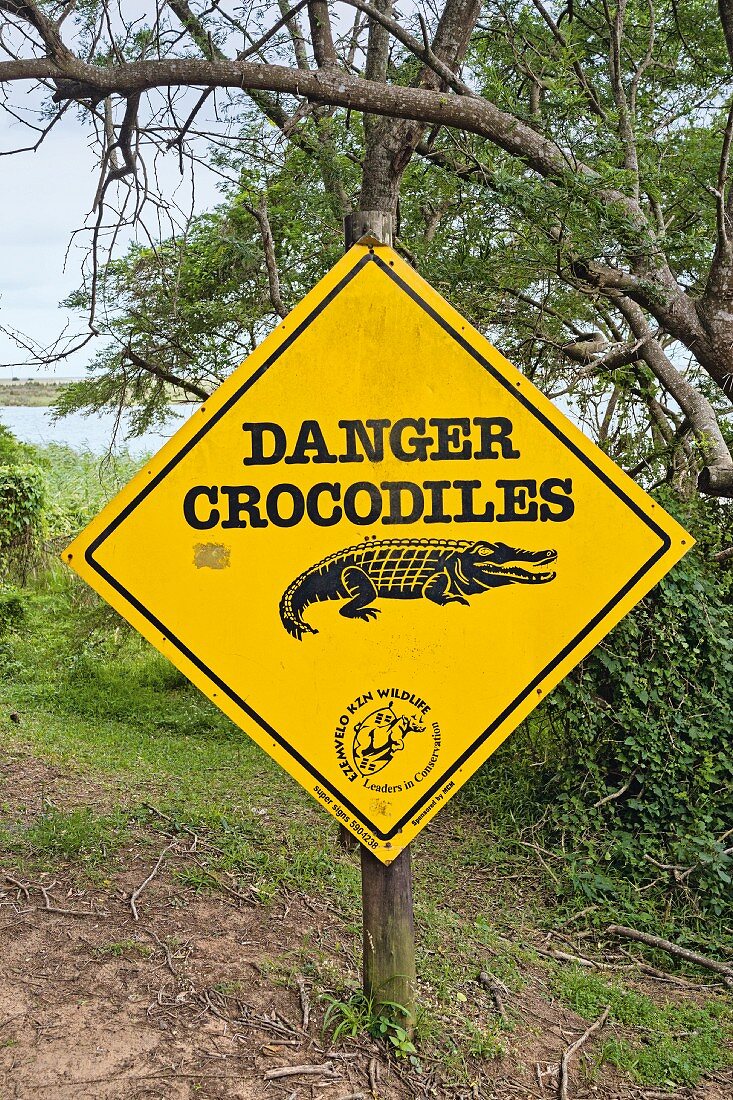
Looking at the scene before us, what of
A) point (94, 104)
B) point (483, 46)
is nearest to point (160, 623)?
point (94, 104)

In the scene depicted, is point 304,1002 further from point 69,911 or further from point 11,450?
point 11,450

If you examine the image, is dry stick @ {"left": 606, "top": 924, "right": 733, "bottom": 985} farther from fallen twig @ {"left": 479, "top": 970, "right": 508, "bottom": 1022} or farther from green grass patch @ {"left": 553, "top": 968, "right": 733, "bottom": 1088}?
fallen twig @ {"left": 479, "top": 970, "right": 508, "bottom": 1022}

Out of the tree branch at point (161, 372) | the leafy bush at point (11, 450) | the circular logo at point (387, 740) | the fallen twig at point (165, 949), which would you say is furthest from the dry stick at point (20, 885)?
the leafy bush at point (11, 450)

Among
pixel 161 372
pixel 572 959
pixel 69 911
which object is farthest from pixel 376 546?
pixel 161 372

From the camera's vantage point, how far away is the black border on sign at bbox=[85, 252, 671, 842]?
2834mm

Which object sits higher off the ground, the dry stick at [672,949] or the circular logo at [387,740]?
the circular logo at [387,740]

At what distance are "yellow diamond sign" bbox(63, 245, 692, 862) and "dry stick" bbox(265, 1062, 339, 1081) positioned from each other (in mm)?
778

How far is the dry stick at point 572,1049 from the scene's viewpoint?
343 cm

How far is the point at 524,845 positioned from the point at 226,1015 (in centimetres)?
280

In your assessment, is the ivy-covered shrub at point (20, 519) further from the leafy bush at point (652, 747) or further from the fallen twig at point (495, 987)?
the fallen twig at point (495, 987)

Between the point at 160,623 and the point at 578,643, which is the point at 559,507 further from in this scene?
the point at 160,623

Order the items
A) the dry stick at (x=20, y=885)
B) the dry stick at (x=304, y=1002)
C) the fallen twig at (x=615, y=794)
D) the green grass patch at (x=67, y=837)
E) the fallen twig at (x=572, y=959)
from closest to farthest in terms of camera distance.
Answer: the dry stick at (x=304, y=1002) → the dry stick at (x=20, y=885) → the green grass patch at (x=67, y=837) → the fallen twig at (x=572, y=959) → the fallen twig at (x=615, y=794)

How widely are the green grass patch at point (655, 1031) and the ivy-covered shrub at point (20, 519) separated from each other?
25.7 ft

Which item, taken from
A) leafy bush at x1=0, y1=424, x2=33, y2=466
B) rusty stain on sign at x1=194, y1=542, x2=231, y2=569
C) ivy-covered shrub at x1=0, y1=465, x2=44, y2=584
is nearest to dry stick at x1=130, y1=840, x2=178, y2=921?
rusty stain on sign at x1=194, y1=542, x2=231, y2=569
